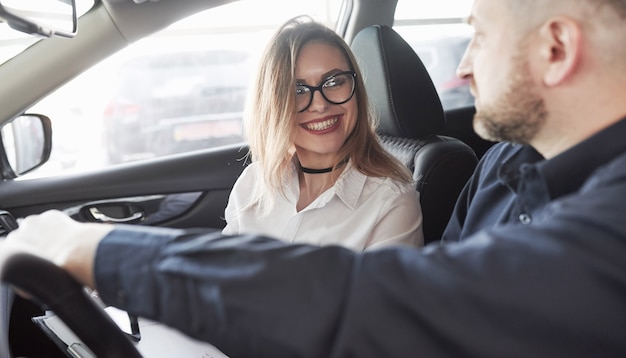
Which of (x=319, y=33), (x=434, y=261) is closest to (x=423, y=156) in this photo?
(x=319, y=33)

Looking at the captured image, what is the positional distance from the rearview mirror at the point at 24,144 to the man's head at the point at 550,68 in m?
1.50

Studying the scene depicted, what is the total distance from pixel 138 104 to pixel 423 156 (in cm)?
288

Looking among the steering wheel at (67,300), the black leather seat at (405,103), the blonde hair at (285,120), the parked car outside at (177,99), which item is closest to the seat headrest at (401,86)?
the black leather seat at (405,103)

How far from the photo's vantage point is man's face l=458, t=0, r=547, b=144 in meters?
0.99

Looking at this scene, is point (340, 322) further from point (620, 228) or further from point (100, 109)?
point (100, 109)

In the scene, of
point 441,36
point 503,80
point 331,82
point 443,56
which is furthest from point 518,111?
point 443,56

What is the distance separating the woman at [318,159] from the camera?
1727 mm

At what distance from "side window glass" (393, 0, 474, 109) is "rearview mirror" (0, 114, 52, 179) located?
1459 millimetres

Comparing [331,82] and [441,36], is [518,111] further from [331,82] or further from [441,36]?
[441,36]

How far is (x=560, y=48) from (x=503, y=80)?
0.10 m

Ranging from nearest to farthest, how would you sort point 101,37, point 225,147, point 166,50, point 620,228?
point 620,228, point 101,37, point 225,147, point 166,50

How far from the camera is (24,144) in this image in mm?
2055

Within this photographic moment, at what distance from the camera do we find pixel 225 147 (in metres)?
2.46

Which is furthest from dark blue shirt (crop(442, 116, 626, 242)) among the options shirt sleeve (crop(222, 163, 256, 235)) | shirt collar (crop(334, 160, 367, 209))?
shirt sleeve (crop(222, 163, 256, 235))
